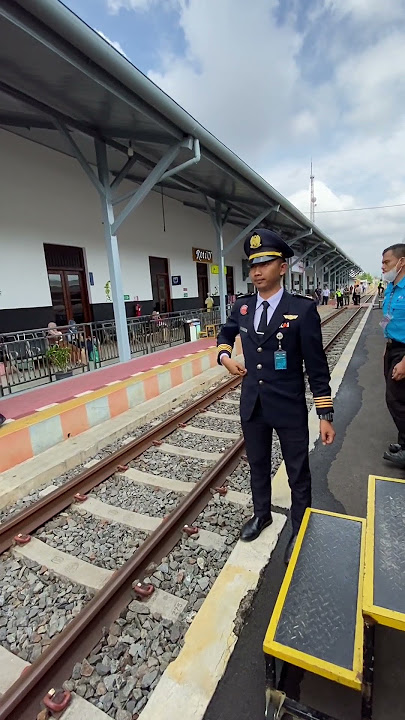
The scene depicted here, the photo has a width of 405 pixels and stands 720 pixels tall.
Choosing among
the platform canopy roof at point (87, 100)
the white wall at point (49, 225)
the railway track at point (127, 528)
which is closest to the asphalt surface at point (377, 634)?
the railway track at point (127, 528)

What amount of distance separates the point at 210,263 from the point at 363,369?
11.6m

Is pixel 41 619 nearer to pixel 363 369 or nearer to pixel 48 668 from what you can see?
pixel 48 668

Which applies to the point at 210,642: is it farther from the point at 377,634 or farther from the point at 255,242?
the point at 255,242

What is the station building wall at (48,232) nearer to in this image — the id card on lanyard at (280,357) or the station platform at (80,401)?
the station platform at (80,401)

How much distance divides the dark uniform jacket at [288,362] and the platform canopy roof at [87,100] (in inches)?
177

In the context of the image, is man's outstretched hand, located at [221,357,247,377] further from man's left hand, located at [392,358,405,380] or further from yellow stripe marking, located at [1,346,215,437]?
yellow stripe marking, located at [1,346,215,437]

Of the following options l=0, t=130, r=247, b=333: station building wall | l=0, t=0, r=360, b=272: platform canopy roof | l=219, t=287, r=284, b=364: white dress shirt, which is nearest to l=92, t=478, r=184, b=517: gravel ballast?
l=219, t=287, r=284, b=364: white dress shirt

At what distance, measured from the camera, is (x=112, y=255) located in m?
8.07

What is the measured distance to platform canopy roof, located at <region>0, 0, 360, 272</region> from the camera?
4.27 meters

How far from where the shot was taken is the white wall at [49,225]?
339 inches

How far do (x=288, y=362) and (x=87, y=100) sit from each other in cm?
637

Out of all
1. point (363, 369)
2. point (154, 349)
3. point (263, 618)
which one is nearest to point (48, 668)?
point (263, 618)

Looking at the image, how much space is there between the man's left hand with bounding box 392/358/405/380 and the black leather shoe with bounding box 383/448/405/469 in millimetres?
945

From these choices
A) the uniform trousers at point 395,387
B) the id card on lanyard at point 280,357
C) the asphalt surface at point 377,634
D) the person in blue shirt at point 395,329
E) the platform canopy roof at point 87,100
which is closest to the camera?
the asphalt surface at point 377,634
